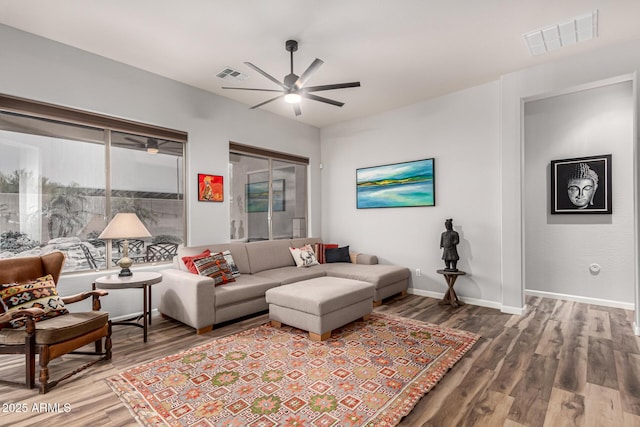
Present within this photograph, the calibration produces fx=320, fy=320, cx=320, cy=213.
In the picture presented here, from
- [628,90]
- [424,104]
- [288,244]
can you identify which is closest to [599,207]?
[628,90]

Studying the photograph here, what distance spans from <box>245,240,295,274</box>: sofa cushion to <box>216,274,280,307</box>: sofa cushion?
504 millimetres

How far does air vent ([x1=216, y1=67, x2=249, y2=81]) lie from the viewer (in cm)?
388

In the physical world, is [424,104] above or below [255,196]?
above

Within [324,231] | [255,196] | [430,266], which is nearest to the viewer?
[430,266]

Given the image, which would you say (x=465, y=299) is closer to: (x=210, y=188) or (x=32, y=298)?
(x=210, y=188)

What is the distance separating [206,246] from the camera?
421 centimetres

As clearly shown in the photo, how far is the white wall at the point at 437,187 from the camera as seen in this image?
4.30 metres

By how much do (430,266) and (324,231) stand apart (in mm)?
2206

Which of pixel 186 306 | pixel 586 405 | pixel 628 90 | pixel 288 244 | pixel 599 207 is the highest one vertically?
pixel 628 90

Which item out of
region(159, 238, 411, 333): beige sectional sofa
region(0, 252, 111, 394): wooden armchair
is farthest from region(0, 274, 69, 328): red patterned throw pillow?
region(159, 238, 411, 333): beige sectional sofa

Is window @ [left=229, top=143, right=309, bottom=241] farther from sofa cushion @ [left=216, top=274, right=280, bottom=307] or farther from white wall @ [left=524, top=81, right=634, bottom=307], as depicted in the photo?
white wall @ [left=524, top=81, right=634, bottom=307]

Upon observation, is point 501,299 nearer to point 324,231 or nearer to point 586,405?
point 586,405

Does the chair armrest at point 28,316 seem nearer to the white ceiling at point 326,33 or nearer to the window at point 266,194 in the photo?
the white ceiling at point 326,33

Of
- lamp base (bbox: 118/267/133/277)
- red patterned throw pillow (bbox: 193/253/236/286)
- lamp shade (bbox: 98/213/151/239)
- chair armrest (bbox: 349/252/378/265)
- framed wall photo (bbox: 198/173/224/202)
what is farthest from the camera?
chair armrest (bbox: 349/252/378/265)
